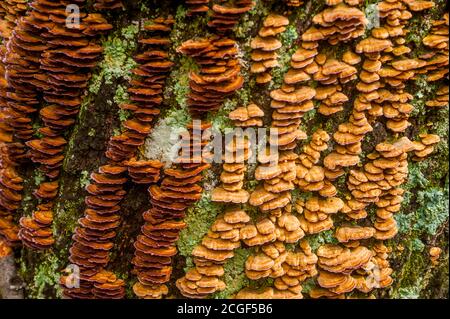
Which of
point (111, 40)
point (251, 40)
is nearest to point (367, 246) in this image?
point (251, 40)

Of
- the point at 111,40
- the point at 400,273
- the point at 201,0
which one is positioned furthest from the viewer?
the point at 400,273

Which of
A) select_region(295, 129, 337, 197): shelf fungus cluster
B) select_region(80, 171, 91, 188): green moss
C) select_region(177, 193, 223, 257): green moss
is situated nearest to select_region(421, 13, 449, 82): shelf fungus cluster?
select_region(295, 129, 337, 197): shelf fungus cluster

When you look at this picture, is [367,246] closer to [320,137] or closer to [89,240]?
[320,137]

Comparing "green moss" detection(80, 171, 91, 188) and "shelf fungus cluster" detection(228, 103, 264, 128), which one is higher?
"shelf fungus cluster" detection(228, 103, 264, 128)

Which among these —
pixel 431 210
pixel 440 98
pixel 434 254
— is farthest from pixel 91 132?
pixel 434 254

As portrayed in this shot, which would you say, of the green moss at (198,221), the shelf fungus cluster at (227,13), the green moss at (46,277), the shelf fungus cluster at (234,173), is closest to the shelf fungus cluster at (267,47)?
the shelf fungus cluster at (227,13)

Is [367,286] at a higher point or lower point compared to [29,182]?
lower

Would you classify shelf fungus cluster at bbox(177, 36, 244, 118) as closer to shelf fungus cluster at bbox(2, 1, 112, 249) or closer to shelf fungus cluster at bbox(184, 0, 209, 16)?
shelf fungus cluster at bbox(184, 0, 209, 16)
